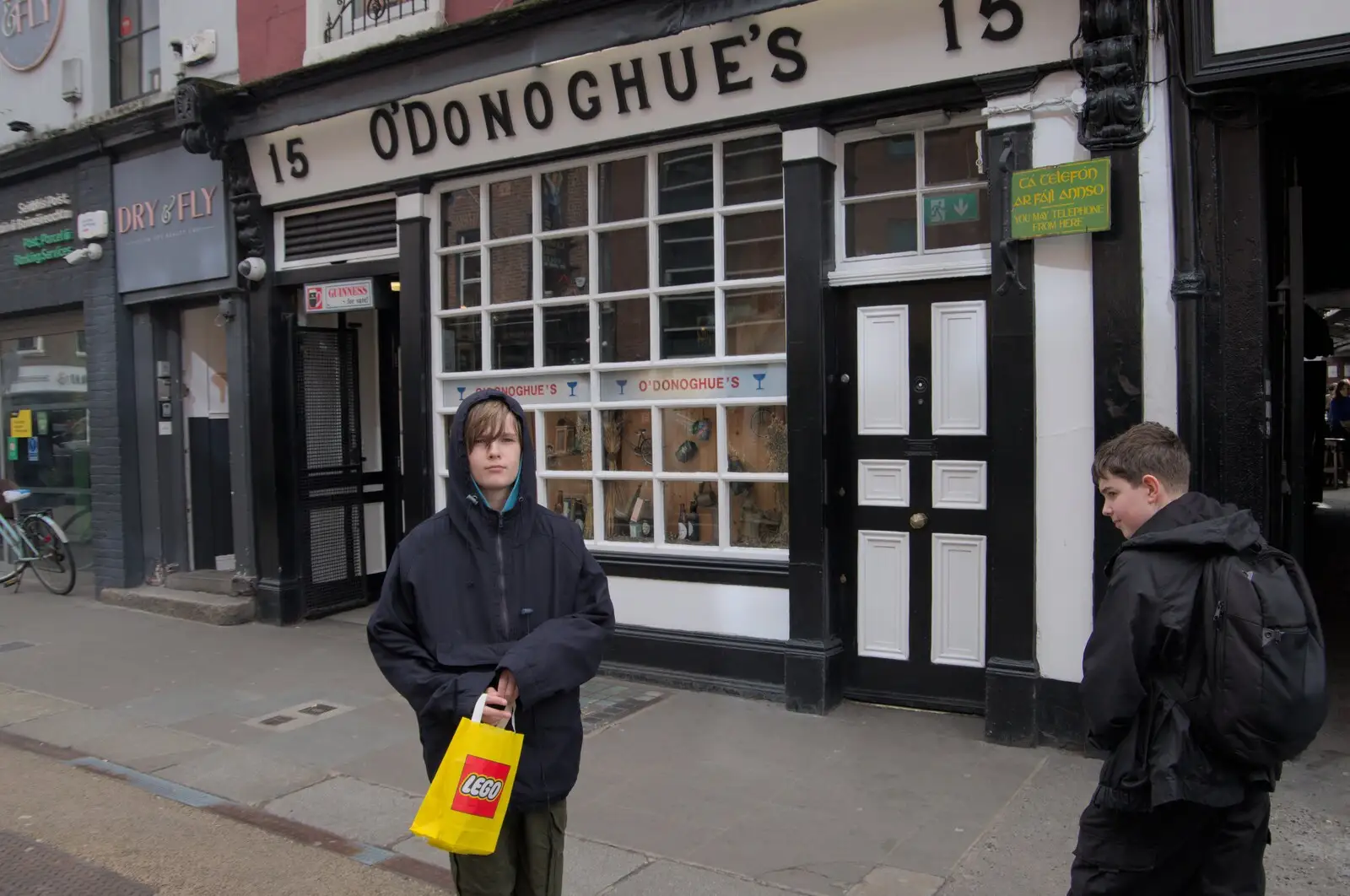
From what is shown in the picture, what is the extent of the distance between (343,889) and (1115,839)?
117 inches

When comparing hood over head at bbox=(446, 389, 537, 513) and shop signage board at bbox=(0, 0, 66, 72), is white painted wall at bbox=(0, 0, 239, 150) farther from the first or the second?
hood over head at bbox=(446, 389, 537, 513)

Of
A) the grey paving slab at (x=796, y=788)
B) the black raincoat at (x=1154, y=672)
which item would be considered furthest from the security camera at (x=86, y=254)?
the black raincoat at (x=1154, y=672)

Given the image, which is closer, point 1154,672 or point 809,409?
point 1154,672

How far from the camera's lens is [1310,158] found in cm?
766

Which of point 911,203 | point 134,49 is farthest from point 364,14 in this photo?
point 911,203

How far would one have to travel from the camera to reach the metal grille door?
9.33 meters

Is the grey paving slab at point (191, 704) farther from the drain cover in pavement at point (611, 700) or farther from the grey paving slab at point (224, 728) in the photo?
the drain cover in pavement at point (611, 700)

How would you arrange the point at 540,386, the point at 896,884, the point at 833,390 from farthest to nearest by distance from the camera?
the point at 540,386 → the point at 833,390 → the point at 896,884

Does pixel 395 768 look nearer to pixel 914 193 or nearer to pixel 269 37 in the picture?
pixel 914 193

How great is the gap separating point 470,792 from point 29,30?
12033 millimetres

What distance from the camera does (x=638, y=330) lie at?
7.11 metres

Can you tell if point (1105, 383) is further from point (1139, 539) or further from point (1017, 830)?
point (1139, 539)

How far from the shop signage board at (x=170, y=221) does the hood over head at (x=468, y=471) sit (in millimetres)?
7293

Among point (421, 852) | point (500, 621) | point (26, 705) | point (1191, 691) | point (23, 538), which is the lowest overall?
point (421, 852)
